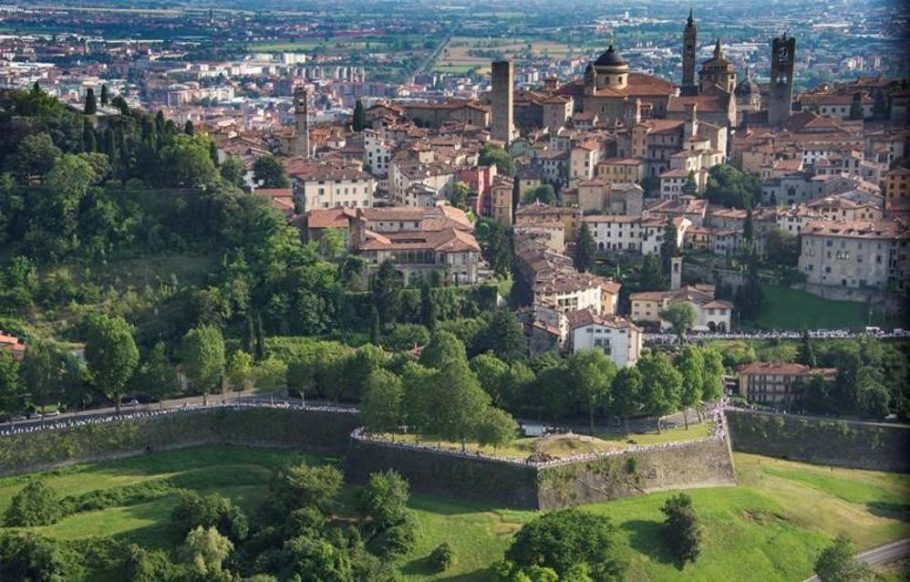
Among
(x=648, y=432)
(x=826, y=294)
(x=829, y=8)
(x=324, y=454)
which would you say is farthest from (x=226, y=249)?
(x=829, y=8)

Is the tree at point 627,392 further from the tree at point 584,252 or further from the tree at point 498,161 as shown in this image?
the tree at point 498,161

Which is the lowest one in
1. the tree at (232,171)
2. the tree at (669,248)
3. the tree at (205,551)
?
the tree at (205,551)

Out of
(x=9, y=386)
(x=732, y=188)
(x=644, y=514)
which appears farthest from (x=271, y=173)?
(x=644, y=514)

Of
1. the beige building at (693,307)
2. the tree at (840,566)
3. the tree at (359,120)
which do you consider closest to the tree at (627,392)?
the tree at (840,566)

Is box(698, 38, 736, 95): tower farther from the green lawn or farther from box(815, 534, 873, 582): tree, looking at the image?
box(815, 534, 873, 582): tree

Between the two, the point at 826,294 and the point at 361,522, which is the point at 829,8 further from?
the point at 361,522

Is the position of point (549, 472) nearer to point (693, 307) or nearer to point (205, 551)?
point (205, 551)

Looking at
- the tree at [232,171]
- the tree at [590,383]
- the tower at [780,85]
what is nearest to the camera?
the tree at [590,383]
